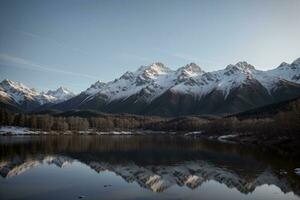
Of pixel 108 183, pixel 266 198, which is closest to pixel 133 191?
pixel 108 183

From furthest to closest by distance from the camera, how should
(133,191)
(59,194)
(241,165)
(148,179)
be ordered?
(241,165) < (148,179) < (133,191) < (59,194)

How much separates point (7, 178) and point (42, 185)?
8442 millimetres

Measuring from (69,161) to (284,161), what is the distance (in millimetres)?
55700

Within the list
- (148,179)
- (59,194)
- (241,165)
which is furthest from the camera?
(241,165)

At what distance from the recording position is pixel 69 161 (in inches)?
3538

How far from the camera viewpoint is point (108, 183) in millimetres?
60625

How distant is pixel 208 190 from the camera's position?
55688 millimetres

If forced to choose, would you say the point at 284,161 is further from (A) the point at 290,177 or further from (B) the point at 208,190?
(B) the point at 208,190

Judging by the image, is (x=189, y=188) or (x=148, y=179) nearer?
(x=189, y=188)

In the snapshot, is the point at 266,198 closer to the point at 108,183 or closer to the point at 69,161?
the point at 108,183

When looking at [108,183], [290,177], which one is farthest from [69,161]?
[290,177]

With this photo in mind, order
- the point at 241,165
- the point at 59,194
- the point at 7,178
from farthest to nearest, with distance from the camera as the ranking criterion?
1. the point at 241,165
2. the point at 7,178
3. the point at 59,194

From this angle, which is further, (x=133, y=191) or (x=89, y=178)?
(x=89, y=178)

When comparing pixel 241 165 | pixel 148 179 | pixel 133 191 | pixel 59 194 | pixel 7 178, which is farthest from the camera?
pixel 241 165
